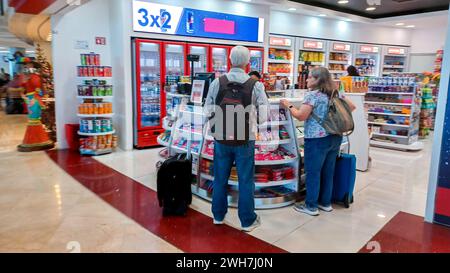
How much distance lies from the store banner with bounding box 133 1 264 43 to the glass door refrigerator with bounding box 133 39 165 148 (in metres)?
0.38

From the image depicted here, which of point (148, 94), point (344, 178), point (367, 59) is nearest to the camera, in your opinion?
point (344, 178)

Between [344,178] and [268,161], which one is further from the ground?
[268,161]

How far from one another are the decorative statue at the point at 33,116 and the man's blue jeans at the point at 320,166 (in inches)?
214

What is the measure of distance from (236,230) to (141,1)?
4.96m

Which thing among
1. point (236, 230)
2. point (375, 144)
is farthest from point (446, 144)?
point (375, 144)

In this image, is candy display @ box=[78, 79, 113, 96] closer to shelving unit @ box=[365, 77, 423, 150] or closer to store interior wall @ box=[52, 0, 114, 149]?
store interior wall @ box=[52, 0, 114, 149]

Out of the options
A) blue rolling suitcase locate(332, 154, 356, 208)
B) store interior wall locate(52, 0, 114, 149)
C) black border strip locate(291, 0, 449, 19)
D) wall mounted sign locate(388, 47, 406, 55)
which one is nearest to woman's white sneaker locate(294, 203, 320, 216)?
blue rolling suitcase locate(332, 154, 356, 208)

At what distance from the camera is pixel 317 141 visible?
342 cm

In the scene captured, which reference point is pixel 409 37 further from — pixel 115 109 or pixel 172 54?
pixel 115 109

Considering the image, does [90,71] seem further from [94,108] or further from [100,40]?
[100,40]

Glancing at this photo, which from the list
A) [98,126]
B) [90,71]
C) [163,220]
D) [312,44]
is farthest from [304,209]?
[312,44]

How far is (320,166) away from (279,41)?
6380 millimetres

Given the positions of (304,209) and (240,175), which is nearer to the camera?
(240,175)
